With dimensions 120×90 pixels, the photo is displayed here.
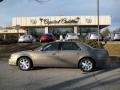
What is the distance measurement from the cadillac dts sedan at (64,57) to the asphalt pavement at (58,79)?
0.33 meters

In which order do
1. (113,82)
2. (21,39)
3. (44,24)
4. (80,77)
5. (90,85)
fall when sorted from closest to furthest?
(90,85) → (113,82) → (80,77) → (21,39) → (44,24)

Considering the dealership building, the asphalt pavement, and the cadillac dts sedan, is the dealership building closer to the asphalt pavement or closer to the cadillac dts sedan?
the cadillac dts sedan

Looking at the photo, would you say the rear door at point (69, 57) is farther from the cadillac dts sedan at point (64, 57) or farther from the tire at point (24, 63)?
the tire at point (24, 63)

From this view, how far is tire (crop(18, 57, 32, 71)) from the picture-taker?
16.0m

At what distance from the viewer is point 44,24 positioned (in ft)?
227

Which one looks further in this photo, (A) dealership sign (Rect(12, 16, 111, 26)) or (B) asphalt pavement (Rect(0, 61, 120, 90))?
(A) dealership sign (Rect(12, 16, 111, 26))

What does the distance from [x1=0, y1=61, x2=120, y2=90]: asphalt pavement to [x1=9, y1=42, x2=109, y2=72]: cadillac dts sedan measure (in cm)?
33

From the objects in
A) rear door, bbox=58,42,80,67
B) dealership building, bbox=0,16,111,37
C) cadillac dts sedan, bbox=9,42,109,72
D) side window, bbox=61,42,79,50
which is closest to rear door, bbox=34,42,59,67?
cadillac dts sedan, bbox=9,42,109,72

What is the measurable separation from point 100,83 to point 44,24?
57611 millimetres

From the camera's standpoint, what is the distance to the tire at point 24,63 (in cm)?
1598

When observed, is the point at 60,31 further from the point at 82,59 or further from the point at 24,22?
the point at 82,59

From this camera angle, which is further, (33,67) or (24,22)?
(24,22)

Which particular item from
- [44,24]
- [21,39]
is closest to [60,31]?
[44,24]

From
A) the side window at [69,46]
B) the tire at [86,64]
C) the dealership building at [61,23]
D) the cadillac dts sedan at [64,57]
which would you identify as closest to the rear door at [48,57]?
the cadillac dts sedan at [64,57]
